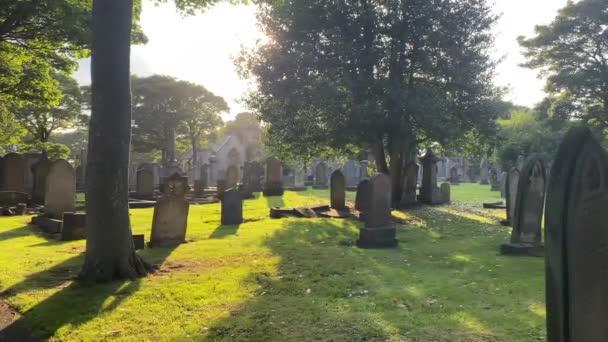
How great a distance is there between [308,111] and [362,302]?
13.1 meters

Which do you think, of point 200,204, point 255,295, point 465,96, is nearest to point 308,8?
point 465,96

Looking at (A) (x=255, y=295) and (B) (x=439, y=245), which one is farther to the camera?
(B) (x=439, y=245)

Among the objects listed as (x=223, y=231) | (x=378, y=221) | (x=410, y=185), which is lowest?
(x=223, y=231)

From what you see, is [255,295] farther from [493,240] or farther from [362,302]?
[493,240]

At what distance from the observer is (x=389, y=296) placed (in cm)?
584

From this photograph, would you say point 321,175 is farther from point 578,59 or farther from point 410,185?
point 578,59

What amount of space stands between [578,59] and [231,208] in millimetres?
26608

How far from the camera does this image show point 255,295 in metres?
5.97

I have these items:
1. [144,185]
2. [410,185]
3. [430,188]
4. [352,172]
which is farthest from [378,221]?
[352,172]

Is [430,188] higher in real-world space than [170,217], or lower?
higher

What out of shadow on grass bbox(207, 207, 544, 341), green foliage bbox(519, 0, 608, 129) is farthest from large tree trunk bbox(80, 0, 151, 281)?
green foliage bbox(519, 0, 608, 129)

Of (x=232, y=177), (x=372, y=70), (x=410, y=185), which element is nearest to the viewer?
(x=372, y=70)

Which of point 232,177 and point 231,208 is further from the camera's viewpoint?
point 232,177

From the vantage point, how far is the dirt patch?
461 centimetres
